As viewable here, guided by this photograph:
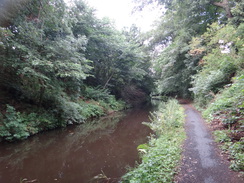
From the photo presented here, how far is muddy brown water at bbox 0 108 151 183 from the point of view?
3.68 metres

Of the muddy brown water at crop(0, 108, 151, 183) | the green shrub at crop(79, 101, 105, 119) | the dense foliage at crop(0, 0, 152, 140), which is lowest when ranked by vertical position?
the muddy brown water at crop(0, 108, 151, 183)

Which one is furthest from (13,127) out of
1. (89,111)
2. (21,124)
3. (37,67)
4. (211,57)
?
(211,57)

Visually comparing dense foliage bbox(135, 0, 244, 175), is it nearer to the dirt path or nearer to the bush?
the dirt path

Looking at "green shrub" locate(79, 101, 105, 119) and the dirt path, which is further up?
"green shrub" locate(79, 101, 105, 119)

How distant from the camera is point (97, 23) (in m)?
13.9

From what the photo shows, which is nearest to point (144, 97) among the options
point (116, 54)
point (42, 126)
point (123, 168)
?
point (116, 54)

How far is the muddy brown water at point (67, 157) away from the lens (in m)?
3.68

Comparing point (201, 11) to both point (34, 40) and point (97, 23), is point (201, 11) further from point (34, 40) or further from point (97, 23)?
point (34, 40)

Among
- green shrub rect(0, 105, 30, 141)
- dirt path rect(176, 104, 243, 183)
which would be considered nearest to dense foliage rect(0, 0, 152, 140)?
green shrub rect(0, 105, 30, 141)

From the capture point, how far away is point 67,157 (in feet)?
15.7

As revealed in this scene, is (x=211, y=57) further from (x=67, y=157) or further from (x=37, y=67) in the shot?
(x=37, y=67)

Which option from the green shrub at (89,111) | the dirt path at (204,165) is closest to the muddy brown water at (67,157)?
the dirt path at (204,165)

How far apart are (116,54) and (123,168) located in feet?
45.0

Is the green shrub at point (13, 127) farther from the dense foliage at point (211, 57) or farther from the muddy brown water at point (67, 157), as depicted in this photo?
the dense foliage at point (211, 57)
